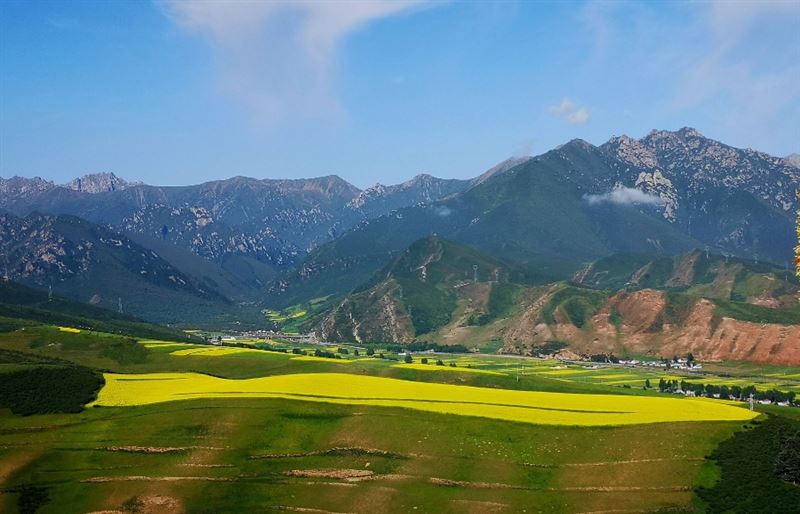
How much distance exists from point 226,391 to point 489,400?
4247cm

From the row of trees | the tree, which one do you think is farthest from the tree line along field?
the row of trees

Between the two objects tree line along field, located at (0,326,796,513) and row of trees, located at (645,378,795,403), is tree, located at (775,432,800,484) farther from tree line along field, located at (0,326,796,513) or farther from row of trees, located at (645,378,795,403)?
row of trees, located at (645,378,795,403)

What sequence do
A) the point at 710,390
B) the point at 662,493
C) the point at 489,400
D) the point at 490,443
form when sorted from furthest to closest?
the point at 710,390 → the point at 489,400 → the point at 490,443 → the point at 662,493

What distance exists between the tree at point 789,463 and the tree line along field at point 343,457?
6.87 metres

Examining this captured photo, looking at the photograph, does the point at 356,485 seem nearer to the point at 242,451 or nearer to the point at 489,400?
the point at 242,451

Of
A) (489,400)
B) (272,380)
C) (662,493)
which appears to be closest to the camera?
(662,493)

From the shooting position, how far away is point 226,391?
128m

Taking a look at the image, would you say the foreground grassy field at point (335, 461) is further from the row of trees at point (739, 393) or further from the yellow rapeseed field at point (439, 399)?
the row of trees at point (739, 393)

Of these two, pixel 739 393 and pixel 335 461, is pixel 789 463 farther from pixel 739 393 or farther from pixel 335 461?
pixel 739 393

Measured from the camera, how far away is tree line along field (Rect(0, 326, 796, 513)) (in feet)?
290

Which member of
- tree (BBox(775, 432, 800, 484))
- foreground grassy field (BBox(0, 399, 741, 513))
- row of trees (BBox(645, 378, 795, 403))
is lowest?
foreground grassy field (BBox(0, 399, 741, 513))

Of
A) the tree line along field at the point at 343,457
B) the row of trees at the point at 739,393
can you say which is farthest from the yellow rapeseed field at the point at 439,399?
the row of trees at the point at 739,393

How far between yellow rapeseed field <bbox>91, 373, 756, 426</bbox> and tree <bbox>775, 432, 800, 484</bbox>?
16751mm

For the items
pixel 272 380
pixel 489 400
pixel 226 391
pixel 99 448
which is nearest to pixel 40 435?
pixel 99 448
